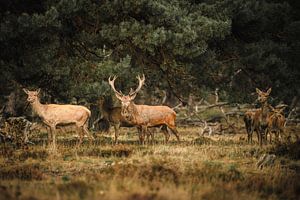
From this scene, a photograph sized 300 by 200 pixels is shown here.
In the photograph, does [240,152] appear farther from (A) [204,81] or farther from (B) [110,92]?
(A) [204,81]

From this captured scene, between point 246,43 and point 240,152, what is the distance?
22.2 ft

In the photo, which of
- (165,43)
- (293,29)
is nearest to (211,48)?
(293,29)

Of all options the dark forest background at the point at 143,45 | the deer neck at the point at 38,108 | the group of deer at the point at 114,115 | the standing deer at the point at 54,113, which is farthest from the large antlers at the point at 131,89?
the deer neck at the point at 38,108

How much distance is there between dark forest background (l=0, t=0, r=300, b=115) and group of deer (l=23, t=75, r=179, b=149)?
543mm

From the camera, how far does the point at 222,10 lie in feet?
55.9

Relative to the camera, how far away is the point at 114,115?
56.0 ft

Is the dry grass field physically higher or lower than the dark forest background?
lower

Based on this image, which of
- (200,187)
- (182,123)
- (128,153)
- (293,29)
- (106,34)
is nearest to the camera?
(200,187)

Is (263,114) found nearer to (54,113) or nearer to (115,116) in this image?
(115,116)

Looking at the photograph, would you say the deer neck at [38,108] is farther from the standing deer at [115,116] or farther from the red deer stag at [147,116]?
the standing deer at [115,116]

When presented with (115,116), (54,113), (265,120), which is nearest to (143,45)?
(54,113)

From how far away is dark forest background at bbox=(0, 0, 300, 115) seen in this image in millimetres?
13766

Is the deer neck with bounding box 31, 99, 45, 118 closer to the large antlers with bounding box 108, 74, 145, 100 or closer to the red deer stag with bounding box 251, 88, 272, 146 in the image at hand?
the large antlers with bounding box 108, 74, 145, 100

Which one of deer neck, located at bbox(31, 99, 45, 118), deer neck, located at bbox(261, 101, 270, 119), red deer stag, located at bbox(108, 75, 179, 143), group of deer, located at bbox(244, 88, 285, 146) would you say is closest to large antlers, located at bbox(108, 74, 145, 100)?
red deer stag, located at bbox(108, 75, 179, 143)
